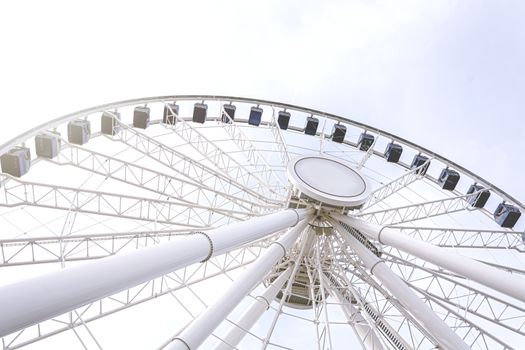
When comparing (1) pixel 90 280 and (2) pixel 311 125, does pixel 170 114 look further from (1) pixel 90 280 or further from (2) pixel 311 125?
(1) pixel 90 280

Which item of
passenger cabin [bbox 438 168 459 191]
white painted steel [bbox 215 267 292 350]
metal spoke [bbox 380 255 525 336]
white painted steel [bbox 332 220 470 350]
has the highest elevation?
passenger cabin [bbox 438 168 459 191]

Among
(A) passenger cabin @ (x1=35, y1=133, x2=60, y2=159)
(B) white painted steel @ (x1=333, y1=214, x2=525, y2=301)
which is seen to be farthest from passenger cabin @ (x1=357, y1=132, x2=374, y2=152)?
(A) passenger cabin @ (x1=35, y1=133, x2=60, y2=159)

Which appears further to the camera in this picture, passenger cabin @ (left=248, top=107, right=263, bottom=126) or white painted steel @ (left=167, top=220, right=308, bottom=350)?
passenger cabin @ (left=248, top=107, right=263, bottom=126)

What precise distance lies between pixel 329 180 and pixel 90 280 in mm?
14695

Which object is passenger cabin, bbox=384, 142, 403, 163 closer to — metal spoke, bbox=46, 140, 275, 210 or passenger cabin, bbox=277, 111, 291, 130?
passenger cabin, bbox=277, 111, 291, 130

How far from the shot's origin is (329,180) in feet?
62.1

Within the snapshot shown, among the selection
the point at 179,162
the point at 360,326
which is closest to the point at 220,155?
the point at 179,162

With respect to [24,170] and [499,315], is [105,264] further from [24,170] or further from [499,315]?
[499,315]

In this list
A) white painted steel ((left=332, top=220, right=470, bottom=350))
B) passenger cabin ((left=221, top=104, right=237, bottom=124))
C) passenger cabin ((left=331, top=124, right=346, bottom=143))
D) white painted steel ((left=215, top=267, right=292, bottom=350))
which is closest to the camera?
white painted steel ((left=332, top=220, right=470, bottom=350))

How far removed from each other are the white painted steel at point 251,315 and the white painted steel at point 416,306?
5.27 m

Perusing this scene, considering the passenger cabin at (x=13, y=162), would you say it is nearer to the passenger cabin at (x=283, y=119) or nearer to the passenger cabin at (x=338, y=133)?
the passenger cabin at (x=283, y=119)

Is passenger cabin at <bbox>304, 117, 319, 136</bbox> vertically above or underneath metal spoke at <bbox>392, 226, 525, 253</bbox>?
above

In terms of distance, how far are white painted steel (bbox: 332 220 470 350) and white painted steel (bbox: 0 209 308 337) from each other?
6863 mm

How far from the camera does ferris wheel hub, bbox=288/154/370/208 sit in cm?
1742
